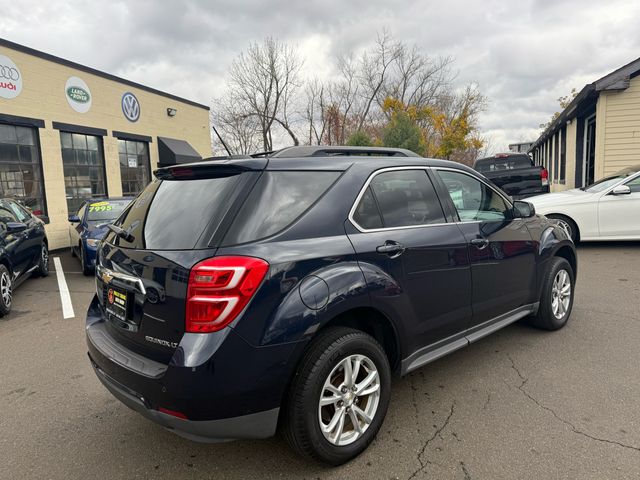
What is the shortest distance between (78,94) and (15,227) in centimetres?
790

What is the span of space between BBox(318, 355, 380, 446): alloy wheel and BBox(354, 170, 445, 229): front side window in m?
0.85

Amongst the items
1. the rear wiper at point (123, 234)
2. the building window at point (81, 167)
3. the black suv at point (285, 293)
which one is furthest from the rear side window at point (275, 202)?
the building window at point (81, 167)

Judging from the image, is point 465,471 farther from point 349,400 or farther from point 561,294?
point 561,294

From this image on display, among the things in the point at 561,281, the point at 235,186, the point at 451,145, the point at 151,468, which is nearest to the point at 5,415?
the point at 151,468

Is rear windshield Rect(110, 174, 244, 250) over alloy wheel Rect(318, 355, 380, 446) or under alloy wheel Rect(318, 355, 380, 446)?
over

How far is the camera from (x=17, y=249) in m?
6.48

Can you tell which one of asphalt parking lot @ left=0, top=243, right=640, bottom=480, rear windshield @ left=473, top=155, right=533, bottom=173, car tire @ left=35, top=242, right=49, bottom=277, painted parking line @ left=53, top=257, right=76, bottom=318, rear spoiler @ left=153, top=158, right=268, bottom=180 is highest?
rear windshield @ left=473, top=155, right=533, bottom=173

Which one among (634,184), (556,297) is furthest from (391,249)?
(634,184)

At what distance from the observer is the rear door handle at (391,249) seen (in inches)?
104

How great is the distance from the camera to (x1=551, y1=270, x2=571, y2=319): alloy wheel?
427cm

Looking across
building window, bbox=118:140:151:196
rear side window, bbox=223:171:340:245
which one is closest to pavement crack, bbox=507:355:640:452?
rear side window, bbox=223:171:340:245

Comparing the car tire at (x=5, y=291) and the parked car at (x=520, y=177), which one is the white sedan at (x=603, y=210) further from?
the car tire at (x=5, y=291)

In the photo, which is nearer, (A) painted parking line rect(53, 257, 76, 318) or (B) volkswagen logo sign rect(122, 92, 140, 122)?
(A) painted parking line rect(53, 257, 76, 318)

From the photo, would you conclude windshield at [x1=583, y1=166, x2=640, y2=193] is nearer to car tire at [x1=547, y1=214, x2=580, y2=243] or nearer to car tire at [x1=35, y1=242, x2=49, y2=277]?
car tire at [x1=547, y1=214, x2=580, y2=243]
